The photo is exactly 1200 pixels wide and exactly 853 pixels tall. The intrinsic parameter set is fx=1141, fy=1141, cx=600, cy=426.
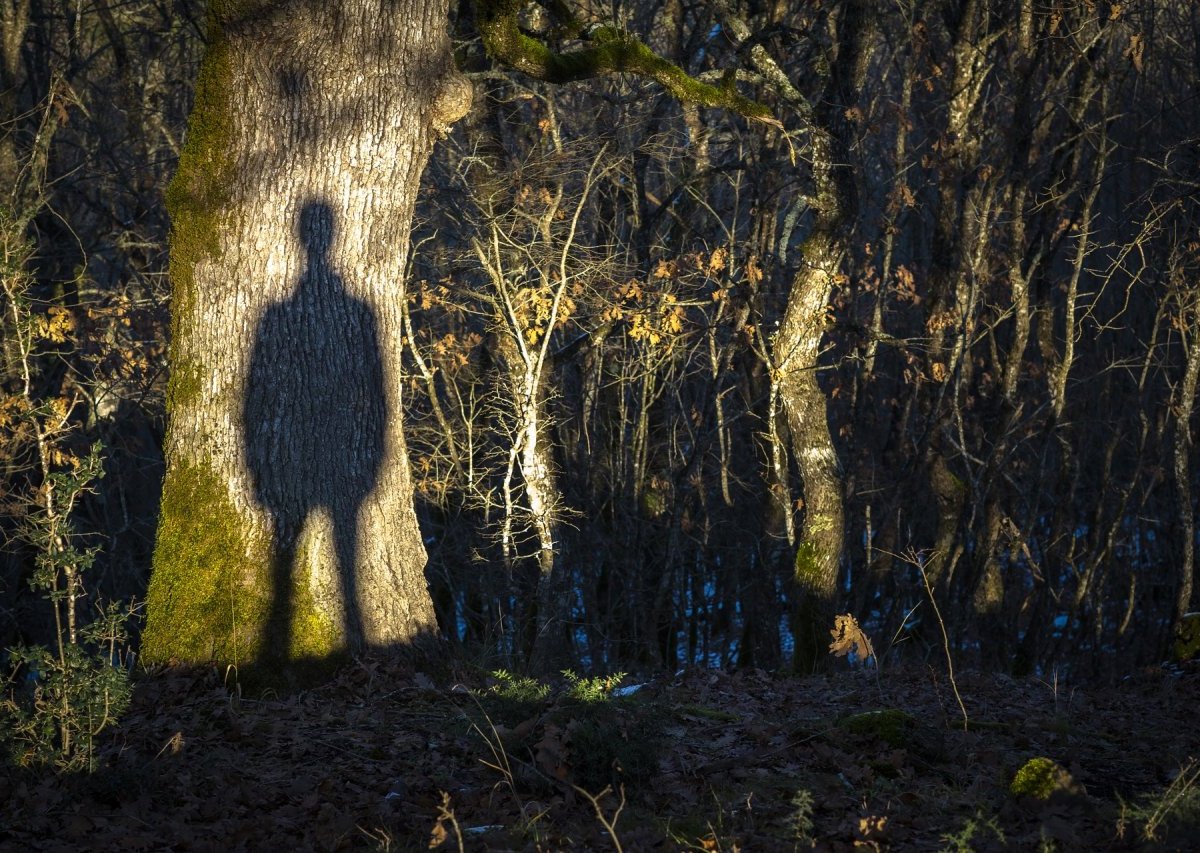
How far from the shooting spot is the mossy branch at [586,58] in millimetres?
8164

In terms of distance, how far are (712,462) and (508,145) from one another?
5673 mm

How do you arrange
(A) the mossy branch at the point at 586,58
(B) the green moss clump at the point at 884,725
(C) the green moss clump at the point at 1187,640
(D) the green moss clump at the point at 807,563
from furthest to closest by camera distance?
(D) the green moss clump at the point at 807,563, (C) the green moss clump at the point at 1187,640, (A) the mossy branch at the point at 586,58, (B) the green moss clump at the point at 884,725

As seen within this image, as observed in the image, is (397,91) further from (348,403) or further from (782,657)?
(782,657)

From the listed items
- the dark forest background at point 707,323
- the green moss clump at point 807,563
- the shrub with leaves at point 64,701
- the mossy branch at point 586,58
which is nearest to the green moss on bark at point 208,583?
the shrub with leaves at point 64,701

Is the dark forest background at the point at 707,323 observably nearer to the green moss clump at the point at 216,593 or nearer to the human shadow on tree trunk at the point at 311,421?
the human shadow on tree trunk at the point at 311,421

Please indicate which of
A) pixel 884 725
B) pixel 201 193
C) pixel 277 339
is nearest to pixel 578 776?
pixel 884 725

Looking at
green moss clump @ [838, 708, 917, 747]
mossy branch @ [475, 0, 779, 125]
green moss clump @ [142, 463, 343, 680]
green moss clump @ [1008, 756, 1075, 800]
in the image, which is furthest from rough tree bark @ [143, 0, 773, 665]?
green moss clump @ [1008, 756, 1075, 800]

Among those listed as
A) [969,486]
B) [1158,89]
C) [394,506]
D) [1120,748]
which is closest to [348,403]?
[394,506]

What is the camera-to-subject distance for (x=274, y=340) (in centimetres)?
628

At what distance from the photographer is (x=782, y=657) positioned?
611 inches

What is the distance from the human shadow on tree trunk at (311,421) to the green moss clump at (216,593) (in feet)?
0.17

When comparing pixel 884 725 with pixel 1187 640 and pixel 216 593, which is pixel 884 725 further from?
pixel 1187 640

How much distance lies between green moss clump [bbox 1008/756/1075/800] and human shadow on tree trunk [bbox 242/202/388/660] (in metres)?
3.60

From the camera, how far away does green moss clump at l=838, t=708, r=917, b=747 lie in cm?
525
